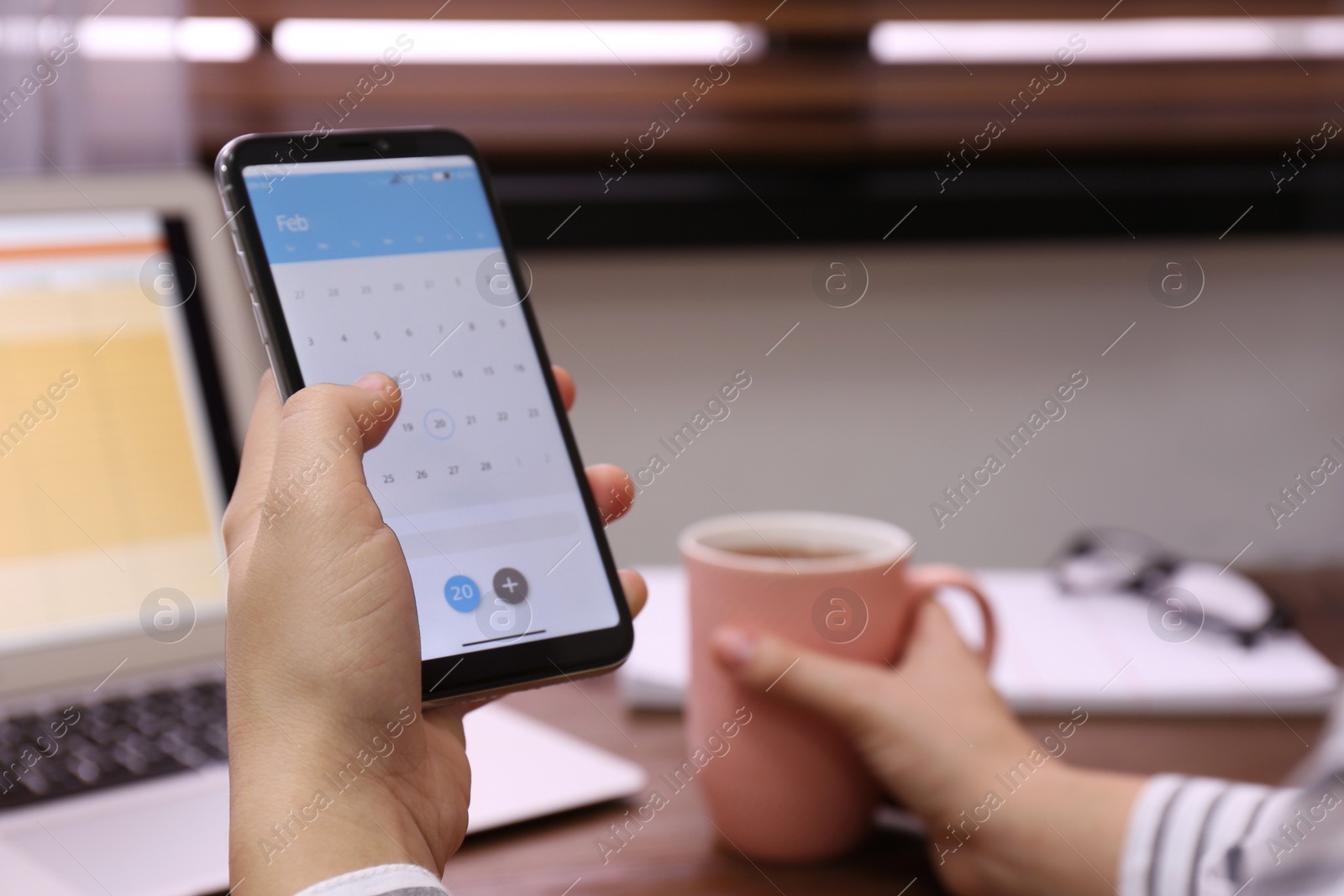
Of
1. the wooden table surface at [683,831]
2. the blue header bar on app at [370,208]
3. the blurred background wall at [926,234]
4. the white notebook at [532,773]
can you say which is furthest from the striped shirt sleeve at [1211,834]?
the blurred background wall at [926,234]

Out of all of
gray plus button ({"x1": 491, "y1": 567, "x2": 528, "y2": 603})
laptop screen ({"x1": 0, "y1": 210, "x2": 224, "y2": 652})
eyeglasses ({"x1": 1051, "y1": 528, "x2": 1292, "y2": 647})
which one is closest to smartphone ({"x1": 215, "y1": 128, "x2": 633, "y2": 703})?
gray plus button ({"x1": 491, "y1": 567, "x2": 528, "y2": 603})

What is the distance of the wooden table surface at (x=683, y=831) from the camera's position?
1.50 feet

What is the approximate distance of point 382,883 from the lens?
306 mm

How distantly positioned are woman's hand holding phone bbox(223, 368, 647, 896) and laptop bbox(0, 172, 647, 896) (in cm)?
15

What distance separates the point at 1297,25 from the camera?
3.56 feet

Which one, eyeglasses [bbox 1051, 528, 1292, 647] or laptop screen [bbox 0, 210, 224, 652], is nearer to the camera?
laptop screen [bbox 0, 210, 224, 652]

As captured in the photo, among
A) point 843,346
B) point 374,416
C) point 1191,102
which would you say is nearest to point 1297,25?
point 1191,102

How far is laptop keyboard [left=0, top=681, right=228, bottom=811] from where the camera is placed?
1.57ft

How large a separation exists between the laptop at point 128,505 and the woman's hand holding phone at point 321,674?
0.15 meters

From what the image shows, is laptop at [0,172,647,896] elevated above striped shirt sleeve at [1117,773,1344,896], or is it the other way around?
laptop at [0,172,647,896]

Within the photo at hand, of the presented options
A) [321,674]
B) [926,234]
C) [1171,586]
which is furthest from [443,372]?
[926,234]

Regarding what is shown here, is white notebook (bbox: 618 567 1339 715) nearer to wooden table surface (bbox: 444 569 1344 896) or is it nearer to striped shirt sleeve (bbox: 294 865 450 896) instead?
wooden table surface (bbox: 444 569 1344 896)

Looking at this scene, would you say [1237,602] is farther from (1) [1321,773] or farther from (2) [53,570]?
(2) [53,570]

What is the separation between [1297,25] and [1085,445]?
475mm
